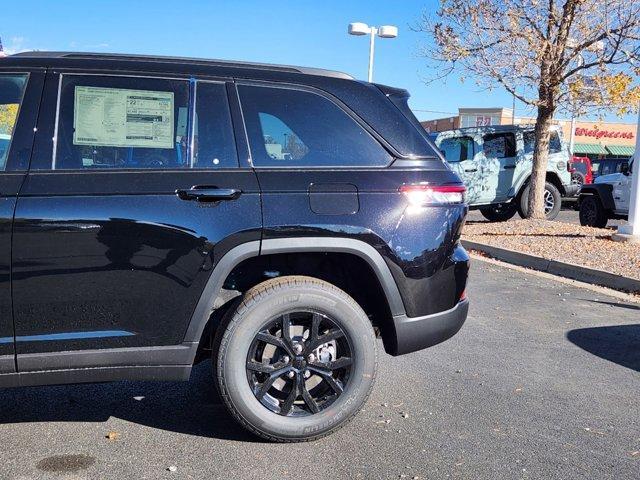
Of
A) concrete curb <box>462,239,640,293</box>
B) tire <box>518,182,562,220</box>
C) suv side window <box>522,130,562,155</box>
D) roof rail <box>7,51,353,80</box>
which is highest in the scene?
suv side window <box>522,130,562,155</box>

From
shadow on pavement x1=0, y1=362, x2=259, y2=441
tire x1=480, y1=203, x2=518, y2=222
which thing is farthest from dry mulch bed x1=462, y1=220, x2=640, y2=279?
shadow on pavement x1=0, y1=362, x2=259, y2=441

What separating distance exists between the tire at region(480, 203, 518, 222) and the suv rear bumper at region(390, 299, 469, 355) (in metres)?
11.9

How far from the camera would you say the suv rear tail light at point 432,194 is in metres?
3.55

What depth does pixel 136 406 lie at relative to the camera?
3.97m

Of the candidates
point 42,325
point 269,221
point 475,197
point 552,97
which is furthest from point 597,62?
point 42,325

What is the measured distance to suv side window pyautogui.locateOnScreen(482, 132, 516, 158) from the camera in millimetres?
14484

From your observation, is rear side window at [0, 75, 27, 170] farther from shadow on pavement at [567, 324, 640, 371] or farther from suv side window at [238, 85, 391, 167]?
shadow on pavement at [567, 324, 640, 371]

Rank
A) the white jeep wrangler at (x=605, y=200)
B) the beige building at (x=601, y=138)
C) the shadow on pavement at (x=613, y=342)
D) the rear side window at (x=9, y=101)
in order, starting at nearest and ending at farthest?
the rear side window at (x=9, y=101) → the shadow on pavement at (x=613, y=342) → the white jeep wrangler at (x=605, y=200) → the beige building at (x=601, y=138)

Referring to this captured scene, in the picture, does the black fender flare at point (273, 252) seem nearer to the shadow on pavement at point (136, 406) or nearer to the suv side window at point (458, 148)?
the shadow on pavement at point (136, 406)

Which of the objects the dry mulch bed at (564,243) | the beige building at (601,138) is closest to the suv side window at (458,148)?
the dry mulch bed at (564,243)

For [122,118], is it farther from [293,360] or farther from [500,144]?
[500,144]

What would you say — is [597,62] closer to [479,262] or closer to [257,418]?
[479,262]

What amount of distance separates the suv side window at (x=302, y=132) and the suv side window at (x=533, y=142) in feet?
39.1

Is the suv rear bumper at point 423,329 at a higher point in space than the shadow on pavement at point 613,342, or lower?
higher
